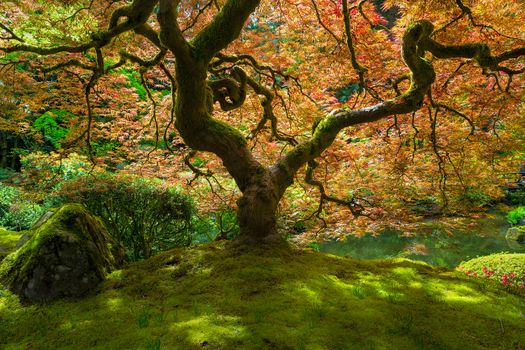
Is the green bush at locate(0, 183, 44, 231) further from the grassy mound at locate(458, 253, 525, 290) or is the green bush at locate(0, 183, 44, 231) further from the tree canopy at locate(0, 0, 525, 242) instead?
the grassy mound at locate(458, 253, 525, 290)

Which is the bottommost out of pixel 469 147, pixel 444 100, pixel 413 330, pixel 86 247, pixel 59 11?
pixel 413 330

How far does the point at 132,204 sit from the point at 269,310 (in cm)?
391

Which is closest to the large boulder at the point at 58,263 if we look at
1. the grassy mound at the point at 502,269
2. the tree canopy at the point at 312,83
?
the tree canopy at the point at 312,83

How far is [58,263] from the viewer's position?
2.56 meters

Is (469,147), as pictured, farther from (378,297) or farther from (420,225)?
(378,297)

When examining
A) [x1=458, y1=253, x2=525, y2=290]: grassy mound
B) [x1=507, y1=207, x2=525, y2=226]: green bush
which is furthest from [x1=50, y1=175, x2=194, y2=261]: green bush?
[x1=507, y1=207, x2=525, y2=226]: green bush

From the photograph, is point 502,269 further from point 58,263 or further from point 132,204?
point 58,263

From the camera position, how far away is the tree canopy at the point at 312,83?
317 cm

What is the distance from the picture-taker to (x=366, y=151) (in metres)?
6.44

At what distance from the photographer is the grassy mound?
17.0 ft

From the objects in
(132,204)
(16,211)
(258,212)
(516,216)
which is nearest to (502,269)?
(258,212)

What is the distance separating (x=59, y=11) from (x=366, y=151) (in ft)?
16.9

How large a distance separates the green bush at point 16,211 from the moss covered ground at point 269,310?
681 centimetres

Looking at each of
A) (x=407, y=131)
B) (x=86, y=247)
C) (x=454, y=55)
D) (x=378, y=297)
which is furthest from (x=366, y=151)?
(x=86, y=247)
